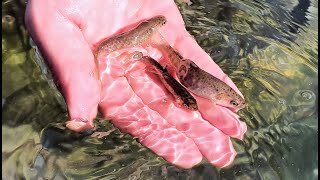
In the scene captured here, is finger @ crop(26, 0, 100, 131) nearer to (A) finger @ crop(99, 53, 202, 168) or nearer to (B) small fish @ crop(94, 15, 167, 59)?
→ (A) finger @ crop(99, 53, 202, 168)

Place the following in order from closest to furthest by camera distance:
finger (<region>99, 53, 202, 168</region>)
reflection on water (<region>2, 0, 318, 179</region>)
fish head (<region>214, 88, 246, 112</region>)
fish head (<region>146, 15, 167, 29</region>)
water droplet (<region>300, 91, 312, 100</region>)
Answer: finger (<region>99, 53, 202, 168</region>)
fish head (<region>214, 88, 246, 112</region>)
reflection on water (<region>2, 0, 318, 179</region>)
fish head (<region>146, 15, 167, 29</region>)
water droplet (<region>300, 91, 312, 100</region>)

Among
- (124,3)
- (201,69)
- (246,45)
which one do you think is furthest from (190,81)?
(246,45)

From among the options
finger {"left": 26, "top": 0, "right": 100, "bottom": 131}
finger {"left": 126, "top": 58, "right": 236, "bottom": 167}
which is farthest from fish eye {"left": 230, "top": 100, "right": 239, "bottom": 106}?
finger {"left": 26, "top": 0, "right": 100, "bottom": 131}

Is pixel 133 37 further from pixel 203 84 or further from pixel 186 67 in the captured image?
pixel 203 84

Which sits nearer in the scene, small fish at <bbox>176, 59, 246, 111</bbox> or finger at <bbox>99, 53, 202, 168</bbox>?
finger at <bbox>99, 53, 202, 168</bbox>

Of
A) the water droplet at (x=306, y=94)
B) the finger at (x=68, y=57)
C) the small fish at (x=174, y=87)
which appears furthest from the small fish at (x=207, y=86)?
the water droplet at (x=306, y=94)

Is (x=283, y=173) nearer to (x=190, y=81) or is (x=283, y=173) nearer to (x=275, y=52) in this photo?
(x=190, y=81)

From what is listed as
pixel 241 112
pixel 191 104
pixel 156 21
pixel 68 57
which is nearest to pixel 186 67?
pixel 191 104
